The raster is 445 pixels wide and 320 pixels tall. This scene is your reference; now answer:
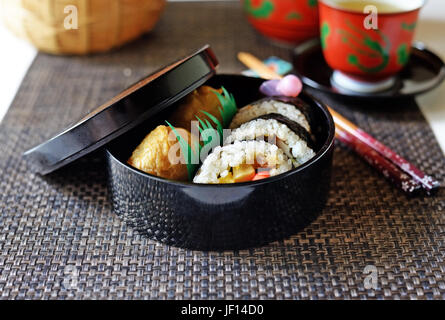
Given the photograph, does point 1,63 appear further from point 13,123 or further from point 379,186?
point 379,186

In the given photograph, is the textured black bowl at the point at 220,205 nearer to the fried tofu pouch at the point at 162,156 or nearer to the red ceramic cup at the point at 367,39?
the fried tofu pouch at the point at 162,156

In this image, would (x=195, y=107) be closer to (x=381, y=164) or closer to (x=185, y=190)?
(x=185, y=190)

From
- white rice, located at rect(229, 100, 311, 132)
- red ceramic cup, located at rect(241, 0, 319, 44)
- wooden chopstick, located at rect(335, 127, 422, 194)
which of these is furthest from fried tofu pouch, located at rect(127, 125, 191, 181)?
red ceramic cup, located at rect(241, 0, 319, 44)

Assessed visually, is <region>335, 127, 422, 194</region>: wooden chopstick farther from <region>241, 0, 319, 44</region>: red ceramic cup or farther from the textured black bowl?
<region>241, 0, 319, 44</region>: red ceramic cup

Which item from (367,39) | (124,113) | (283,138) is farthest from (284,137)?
(367,39)

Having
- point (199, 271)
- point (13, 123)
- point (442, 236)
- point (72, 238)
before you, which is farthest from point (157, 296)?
point (13, 123)

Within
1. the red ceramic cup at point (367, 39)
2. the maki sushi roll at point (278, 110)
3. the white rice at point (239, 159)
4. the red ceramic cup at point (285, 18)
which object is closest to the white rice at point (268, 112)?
the maki sushi roll at point (278, 110)
